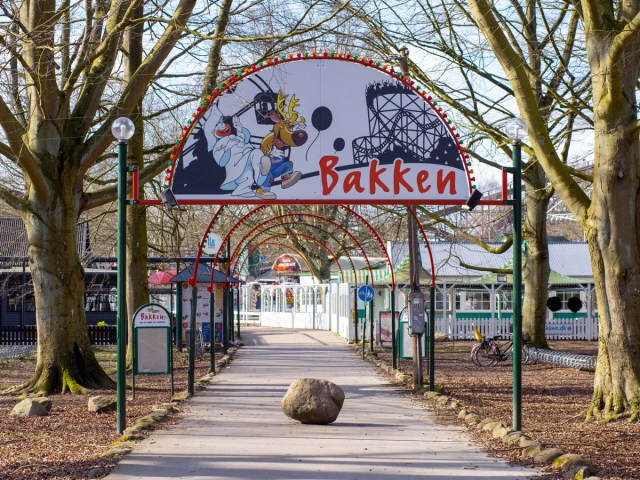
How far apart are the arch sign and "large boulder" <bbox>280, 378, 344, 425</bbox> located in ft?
9.15

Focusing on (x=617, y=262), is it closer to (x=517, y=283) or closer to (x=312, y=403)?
(x=517, y=283)

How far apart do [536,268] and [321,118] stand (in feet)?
42.6

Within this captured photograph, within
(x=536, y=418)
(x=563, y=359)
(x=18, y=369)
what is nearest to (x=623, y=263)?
(x=536, y=418)

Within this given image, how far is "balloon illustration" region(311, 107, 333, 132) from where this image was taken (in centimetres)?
1402

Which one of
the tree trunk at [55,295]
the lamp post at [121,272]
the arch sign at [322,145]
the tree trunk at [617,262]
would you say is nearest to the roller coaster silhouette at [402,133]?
the arch sign at [322,145]

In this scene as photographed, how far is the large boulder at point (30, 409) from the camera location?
42.4 ft

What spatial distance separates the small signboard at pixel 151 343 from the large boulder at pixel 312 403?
3.80 meters

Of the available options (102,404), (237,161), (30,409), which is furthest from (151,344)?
(237,161)

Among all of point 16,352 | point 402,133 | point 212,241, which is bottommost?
point 16,352

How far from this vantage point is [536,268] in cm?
2541

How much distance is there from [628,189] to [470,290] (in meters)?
27.7

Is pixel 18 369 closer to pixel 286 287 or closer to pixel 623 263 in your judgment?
pixel 623 263

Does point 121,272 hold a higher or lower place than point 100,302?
higher

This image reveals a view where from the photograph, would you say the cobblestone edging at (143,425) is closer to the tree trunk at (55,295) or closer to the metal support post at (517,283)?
the tree trunk at (55,295)
